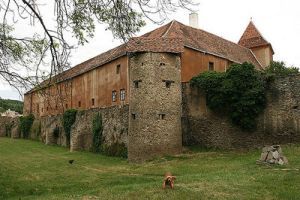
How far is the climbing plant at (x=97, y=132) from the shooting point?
28.8 m

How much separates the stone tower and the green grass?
21349 millimetres

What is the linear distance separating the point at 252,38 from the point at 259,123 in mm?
22907

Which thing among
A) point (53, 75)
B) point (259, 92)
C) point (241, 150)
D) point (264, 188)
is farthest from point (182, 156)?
point (53, 75)

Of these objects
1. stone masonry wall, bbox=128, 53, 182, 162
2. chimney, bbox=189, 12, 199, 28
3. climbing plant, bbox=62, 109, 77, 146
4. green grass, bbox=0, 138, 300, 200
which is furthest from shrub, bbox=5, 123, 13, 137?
stone masonry wall, bbox=128, 53, 182, 162

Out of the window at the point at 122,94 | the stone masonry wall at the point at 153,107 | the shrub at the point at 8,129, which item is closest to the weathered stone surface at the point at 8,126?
the shrub at the point at 8,129

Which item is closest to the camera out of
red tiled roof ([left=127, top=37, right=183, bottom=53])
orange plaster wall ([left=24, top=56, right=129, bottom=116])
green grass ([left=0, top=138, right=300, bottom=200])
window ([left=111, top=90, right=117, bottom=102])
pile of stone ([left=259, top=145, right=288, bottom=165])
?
green grass ([left=0, top=138, right=300, bottom=200])

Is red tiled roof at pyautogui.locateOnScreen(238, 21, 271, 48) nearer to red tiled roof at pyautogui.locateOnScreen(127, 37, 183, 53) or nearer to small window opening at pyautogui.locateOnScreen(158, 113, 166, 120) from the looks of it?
red tiled roof at pyautogui.locateOnScreen(127, 37, 183, 53)

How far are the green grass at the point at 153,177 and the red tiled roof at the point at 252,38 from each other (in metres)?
22.5

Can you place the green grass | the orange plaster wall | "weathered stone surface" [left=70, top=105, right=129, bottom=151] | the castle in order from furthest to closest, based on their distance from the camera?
the orange plaster wall
"weathered stone surface" [left=70, top=105, right=129, bottom=151]
the castle
the green grass

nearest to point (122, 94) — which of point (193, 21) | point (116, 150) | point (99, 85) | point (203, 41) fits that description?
point (99, 85)

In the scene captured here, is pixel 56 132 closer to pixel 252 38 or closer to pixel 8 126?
pixel 8 126

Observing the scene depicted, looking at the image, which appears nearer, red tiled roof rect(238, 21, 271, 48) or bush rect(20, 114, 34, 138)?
red tiled roof rect(238, 21, 271, 48)

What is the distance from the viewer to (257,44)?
1667 inches

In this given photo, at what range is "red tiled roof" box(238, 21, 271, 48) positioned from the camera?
4247cm
